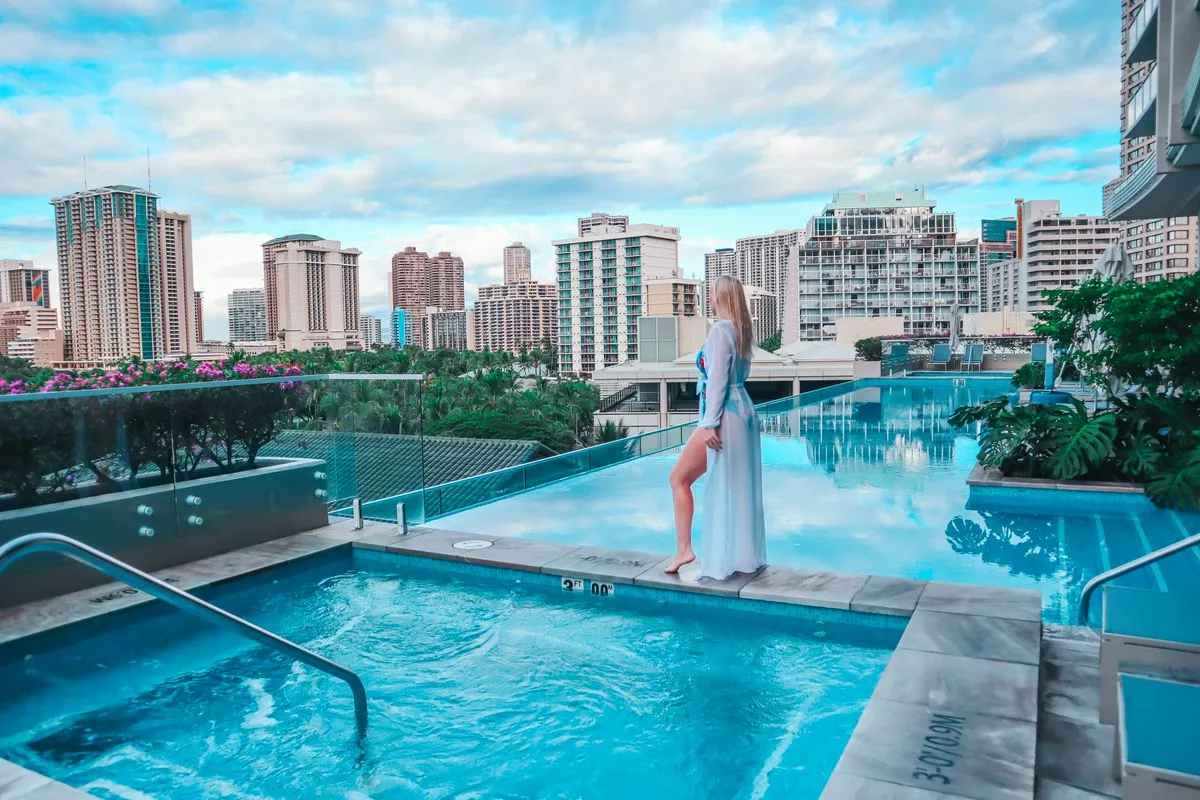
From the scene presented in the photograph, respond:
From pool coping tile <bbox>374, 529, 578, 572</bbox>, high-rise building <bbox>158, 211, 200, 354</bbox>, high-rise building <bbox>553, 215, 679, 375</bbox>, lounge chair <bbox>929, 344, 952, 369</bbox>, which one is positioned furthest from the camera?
high-rise building <bbox>158, 211, 200, 354</bbox>

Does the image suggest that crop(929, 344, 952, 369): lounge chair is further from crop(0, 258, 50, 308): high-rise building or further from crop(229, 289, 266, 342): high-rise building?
crop(229, 289, 266, 342): high-rise building

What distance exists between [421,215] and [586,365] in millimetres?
38308

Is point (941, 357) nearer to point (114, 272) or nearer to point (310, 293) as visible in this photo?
point (114, 272)

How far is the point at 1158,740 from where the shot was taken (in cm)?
201

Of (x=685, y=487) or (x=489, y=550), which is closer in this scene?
(x=685, y=487)

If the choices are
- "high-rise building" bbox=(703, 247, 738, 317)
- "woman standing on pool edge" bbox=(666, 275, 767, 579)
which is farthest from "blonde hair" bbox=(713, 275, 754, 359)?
"high-rise building" bbox=(703, 247, 738, 317)

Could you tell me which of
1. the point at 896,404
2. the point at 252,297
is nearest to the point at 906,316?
the point at 896,404

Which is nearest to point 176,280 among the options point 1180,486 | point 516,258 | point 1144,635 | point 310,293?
point 310,293

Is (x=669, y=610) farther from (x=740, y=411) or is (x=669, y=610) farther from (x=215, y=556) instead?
(x=215, y=556)

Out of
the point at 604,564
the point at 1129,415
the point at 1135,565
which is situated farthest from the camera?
the point at 1129,415

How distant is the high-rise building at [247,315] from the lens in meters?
169

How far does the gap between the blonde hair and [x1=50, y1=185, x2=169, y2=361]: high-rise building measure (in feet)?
385

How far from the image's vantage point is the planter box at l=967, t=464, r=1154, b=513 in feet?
25.6

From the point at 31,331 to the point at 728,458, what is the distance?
450 feet
